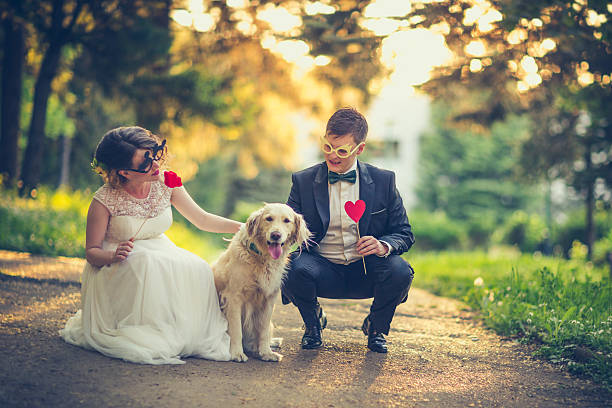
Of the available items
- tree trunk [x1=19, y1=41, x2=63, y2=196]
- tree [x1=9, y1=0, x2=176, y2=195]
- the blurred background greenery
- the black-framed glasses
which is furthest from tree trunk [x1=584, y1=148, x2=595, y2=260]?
tree trunk [x1=19, y1=41, x2=63, y2=196]

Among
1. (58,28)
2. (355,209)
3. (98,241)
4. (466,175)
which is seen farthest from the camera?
(466,175)

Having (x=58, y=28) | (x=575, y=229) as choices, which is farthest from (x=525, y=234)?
(x=58, y=28)

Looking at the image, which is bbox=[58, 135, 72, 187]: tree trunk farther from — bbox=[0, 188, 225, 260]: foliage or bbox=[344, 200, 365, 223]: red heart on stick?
bbox=[344, 200, 365, 223]: red heart on stick

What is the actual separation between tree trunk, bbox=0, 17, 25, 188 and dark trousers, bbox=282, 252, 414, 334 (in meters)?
9.04

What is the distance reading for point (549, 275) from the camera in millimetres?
6473

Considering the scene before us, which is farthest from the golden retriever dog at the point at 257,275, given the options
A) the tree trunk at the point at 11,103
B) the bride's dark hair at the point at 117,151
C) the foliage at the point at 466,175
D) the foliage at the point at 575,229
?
the foliage at the point at 466,175

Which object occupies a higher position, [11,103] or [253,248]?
[11,103]

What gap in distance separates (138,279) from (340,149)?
1.75 meters

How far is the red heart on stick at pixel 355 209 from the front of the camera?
4352 mm

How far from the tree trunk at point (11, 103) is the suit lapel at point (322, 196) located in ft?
29.4

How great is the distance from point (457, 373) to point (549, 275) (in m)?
2.90

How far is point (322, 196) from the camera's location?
461cm

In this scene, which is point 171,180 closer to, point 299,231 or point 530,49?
point 299,231

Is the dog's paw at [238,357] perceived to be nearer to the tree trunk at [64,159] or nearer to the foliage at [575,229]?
Result: the foliage at [575,229]
